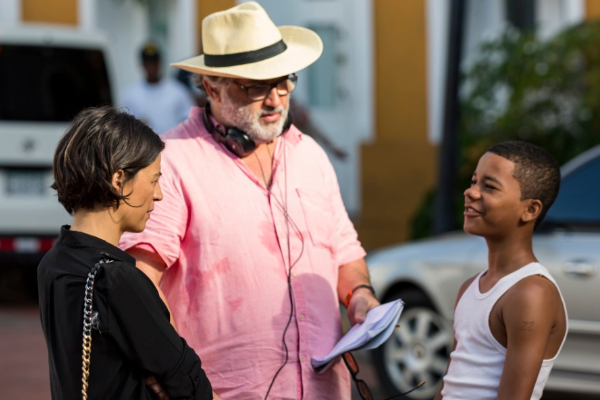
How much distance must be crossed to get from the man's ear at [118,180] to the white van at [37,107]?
22.1 ft

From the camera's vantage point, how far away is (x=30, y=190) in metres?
9.32

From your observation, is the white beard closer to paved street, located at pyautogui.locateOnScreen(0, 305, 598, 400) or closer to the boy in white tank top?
the boy in white tank top

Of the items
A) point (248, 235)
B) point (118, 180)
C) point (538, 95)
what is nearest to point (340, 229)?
point (248, 235)

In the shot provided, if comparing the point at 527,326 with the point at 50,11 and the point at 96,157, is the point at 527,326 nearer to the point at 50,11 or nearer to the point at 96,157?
the point at 96,157

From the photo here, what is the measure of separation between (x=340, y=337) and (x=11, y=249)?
251 inches

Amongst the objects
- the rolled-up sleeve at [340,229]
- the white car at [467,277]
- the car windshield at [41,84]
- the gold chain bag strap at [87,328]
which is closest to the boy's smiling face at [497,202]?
the rolled-up sleeve at [340,229]

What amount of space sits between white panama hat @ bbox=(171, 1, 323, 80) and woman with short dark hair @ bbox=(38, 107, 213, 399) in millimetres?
725

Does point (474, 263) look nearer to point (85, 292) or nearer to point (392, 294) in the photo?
point (392, 294)

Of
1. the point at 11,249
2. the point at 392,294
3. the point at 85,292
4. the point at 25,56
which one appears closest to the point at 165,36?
the point at 25,56

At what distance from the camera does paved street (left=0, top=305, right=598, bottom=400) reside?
6633 mm

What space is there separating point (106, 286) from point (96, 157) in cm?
31

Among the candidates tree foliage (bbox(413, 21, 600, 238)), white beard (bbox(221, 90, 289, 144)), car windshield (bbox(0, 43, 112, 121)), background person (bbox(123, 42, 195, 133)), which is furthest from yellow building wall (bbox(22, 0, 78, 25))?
white beard (bbox(221, 90, 289, 144))

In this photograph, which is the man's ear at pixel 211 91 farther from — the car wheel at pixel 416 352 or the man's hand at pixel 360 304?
the car wheel at pixel 416 352

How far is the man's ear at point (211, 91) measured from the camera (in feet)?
11.1
